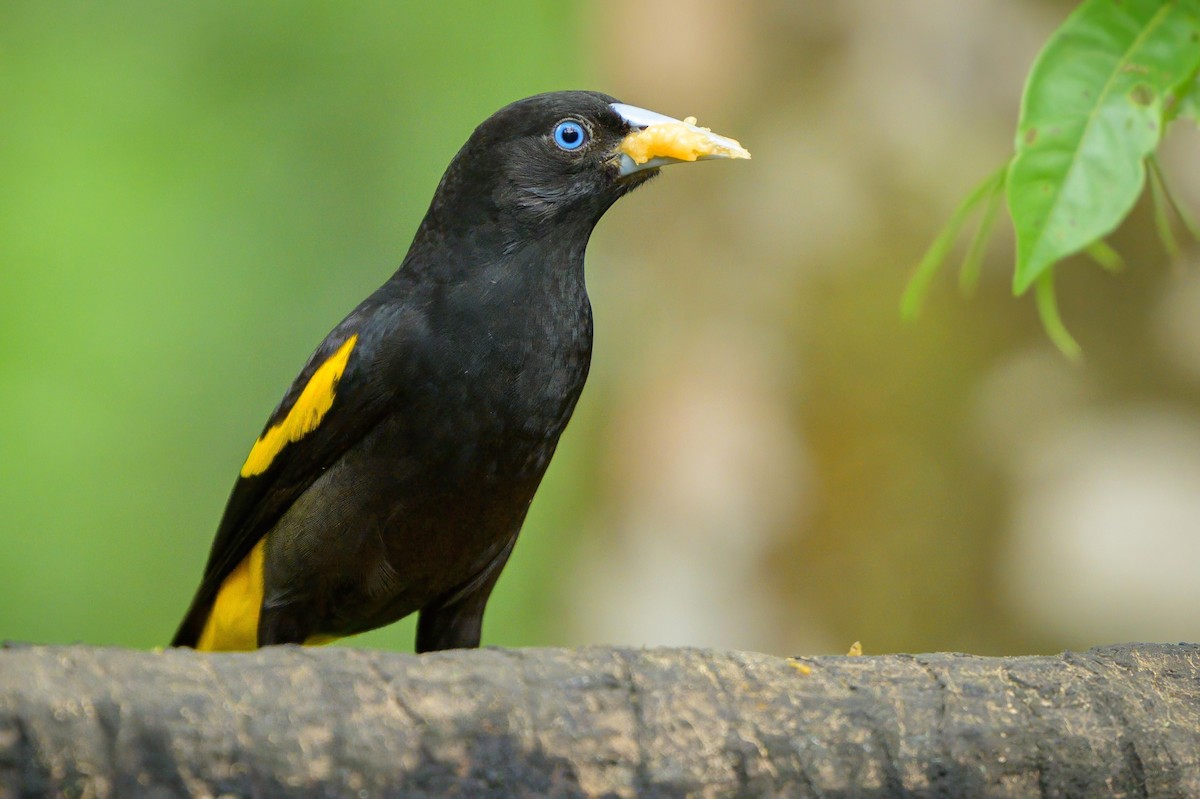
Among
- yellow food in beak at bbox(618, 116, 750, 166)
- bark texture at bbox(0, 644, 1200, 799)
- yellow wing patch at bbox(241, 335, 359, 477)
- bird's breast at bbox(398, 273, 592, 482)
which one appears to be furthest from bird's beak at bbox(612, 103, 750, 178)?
bark texture at bbox(0, 644, 1200, 799)

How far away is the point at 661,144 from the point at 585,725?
141cm

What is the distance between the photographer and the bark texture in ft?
5.18

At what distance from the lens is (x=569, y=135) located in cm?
→ 279

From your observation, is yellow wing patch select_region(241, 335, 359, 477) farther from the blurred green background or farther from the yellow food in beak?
the blurred green background

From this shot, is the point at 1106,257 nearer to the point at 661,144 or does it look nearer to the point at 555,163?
the point at 661,144

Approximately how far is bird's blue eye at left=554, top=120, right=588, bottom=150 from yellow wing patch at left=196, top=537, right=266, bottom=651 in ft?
3.74

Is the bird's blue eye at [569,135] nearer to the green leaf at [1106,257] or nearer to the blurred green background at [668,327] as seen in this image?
the green leaf at [1106,257]

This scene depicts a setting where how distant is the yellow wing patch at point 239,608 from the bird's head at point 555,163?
91cm

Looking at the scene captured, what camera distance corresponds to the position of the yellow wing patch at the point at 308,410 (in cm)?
270

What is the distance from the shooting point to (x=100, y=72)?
7.09 metres

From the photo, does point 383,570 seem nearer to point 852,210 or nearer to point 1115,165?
point 1115,165

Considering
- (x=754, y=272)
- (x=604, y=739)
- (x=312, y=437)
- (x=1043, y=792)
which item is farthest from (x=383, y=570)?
(x=754, y=272)

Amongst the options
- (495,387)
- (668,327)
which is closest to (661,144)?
(495,387)

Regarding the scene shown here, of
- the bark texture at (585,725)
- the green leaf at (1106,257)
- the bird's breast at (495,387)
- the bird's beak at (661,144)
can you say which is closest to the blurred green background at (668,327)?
the green leaf at (1106,257)
